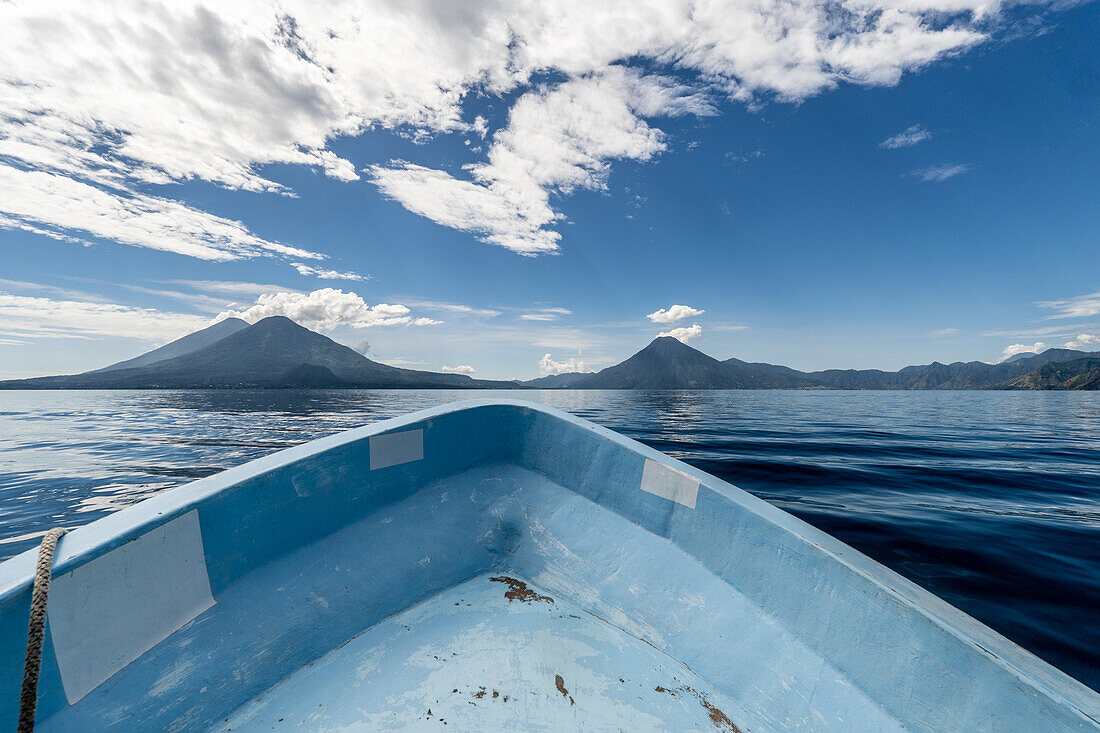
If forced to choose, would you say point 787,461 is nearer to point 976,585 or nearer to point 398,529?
point 976,585

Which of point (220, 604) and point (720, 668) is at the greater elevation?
point (220, 604)

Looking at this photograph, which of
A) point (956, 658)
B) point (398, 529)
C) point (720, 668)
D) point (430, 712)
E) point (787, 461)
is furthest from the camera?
point (787, 461)

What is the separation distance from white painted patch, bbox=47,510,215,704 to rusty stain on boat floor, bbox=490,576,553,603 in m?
1.45

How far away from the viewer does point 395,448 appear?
8.50ft

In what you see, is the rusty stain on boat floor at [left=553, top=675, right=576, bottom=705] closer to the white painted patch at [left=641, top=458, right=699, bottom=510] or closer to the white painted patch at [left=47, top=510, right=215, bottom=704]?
the white painted patch at [left=641, top=458, right=699, bottom=510]

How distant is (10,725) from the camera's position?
1137 mm

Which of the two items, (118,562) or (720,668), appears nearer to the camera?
(118,562)

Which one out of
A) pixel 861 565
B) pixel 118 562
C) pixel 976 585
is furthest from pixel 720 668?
pixel 976 585

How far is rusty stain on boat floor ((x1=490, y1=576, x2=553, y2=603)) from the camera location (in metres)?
2.36

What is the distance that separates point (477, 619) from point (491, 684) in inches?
18.4

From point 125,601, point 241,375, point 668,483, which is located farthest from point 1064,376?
point 241,375

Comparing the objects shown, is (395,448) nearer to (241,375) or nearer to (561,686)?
(561,686)

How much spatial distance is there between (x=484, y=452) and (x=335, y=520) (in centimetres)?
112

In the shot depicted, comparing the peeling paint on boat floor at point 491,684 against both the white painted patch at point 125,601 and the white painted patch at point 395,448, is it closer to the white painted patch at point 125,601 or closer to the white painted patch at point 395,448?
the white painted patch at point 125,601
